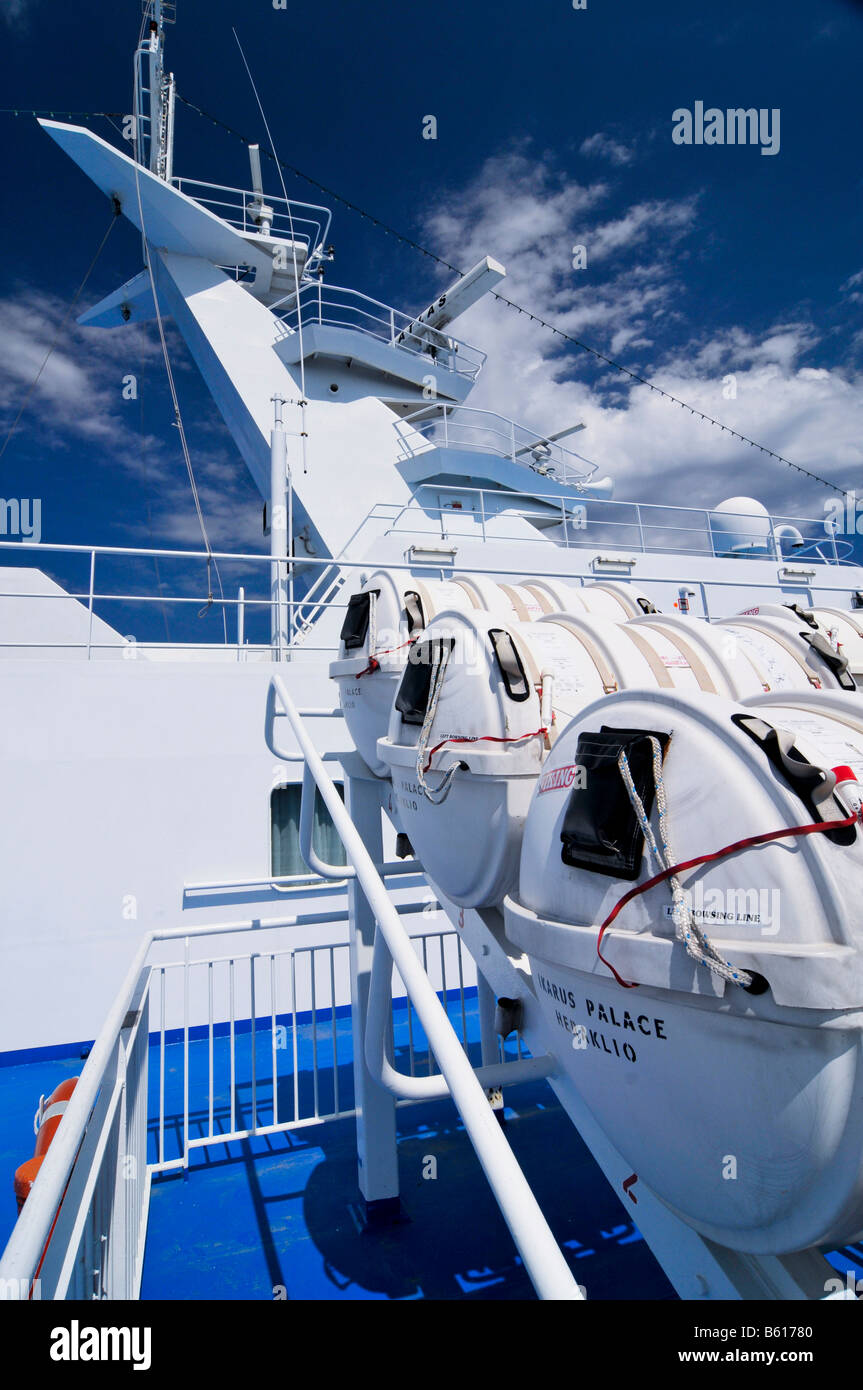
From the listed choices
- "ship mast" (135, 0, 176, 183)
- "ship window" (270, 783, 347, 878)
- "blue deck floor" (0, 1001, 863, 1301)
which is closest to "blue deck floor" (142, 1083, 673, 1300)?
"blue deck floor" (0, 1001, 863, 1301)

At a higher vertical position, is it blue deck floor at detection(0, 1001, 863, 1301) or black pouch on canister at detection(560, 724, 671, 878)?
black pouch on canister at detection(560, 724, 671, 878)

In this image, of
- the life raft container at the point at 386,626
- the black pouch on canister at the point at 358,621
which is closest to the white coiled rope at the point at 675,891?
the life raft container at the point at 386,626

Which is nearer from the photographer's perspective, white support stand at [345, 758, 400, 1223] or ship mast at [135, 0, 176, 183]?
white support stand at [345, 758, 400, 1223]

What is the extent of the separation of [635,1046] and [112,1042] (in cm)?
178

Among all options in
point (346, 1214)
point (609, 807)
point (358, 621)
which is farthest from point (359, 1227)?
point (609, 807)

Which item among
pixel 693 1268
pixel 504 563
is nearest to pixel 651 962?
pixel 693 1268

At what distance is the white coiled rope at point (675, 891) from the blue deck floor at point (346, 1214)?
2781 millimetres

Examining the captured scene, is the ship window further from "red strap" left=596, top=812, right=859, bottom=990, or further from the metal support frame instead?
"red strap" left=596, top=812, right=859, bottom=990

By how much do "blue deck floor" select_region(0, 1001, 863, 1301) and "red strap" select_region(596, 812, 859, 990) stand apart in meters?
2.57

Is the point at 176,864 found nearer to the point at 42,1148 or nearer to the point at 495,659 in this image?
the point at 42,1148

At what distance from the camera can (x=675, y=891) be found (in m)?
1.41

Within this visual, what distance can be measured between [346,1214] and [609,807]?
11.4ft

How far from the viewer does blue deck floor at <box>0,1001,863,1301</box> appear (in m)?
3.28

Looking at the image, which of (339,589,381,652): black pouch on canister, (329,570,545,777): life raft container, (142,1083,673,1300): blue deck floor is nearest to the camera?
(142,1083,673,1300): blue deck floor
